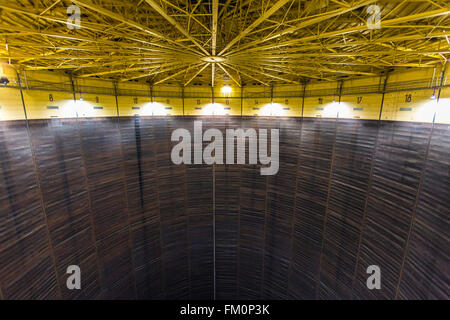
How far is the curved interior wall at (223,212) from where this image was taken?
11.3 metres

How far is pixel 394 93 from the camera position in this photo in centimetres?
1243

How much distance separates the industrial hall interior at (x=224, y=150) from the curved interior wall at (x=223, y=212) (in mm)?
103

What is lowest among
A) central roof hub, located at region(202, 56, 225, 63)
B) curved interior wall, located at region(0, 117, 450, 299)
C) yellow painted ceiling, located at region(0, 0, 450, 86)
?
curved interior wall, located at region(0, 117, 450, 299)

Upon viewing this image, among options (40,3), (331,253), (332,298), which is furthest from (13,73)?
(332,298)

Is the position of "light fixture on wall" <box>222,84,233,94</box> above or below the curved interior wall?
above

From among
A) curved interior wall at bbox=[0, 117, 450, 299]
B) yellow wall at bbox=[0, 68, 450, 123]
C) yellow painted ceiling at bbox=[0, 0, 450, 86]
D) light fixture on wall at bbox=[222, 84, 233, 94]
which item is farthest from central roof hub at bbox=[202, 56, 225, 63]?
curved interior wall at bbox=[0, 117, 450, 299]

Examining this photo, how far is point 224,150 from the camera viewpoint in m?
20.3

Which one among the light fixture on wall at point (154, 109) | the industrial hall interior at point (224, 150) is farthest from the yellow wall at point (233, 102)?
the industrial hall interior at point (224, 150)

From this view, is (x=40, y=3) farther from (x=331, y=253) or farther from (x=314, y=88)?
(x=331, y=253)

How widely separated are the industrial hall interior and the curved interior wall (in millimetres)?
103

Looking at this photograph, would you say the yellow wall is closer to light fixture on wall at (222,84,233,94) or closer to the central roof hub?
light fixture on wall at (222,84,233,94)

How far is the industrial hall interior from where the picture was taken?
9.25m

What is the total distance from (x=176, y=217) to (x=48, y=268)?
9.50 m

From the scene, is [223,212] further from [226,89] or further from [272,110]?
[226,89]
